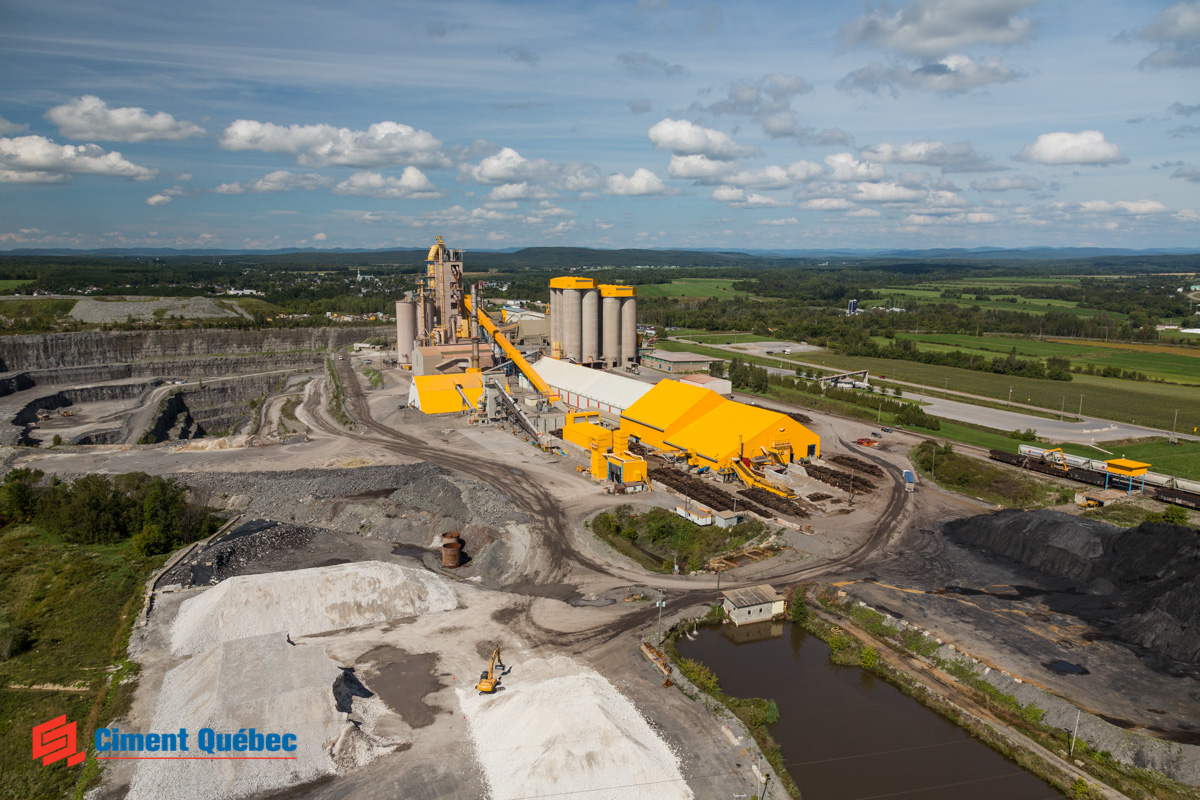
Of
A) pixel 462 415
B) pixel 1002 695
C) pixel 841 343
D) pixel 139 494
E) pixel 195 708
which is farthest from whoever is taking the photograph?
pixel 841 343

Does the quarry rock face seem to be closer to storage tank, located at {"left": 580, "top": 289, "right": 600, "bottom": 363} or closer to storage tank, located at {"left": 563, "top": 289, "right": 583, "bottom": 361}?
storage tank, located at {"left": 563, "top": 289, "right": 583, "bottom": 361}

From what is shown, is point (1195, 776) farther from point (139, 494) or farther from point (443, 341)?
point (443, 341)

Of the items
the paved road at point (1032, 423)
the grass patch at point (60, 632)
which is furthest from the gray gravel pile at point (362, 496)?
the paved road at point (1032, 423)

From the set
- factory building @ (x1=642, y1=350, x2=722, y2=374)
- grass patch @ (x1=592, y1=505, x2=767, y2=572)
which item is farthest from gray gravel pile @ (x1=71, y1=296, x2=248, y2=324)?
grass patch @ (x1=592, y1=505, x2=767, y2=572)

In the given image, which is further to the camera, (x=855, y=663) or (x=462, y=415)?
(x=462, y=415)

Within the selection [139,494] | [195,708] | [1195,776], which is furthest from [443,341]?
[1195,776]

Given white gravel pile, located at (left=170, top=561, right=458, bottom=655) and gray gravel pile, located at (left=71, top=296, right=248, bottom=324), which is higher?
gray gravel pile, located at (left=71, top=296, right=248, bottom=324)
